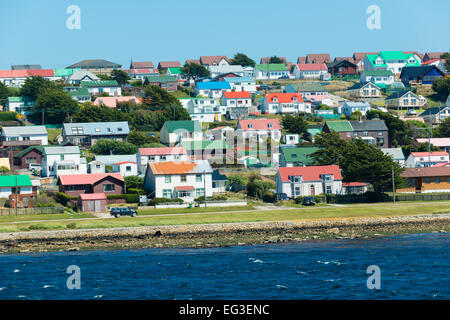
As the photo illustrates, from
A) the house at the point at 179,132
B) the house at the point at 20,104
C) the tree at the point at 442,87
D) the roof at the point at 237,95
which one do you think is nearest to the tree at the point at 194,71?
the roof at the point at 237,95

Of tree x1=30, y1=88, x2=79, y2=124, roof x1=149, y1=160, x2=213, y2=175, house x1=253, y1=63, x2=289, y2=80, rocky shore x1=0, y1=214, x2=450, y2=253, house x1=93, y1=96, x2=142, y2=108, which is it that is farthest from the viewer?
house x1=253, y1=63, x2=289, y2=80

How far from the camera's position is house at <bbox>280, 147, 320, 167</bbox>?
87.8 m

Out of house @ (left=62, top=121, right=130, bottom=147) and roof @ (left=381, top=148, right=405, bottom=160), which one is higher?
house @ (left=62, top=121, right=130, bottom=147)

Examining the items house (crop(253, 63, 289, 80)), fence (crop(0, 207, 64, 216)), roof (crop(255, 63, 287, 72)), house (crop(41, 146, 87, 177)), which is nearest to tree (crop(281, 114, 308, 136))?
house (crop(41, 146, 87, 177))

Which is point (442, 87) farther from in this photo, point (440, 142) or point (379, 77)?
point (440, 142)

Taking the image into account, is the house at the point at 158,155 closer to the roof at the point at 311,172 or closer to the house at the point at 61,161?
the house at the point at 61,161

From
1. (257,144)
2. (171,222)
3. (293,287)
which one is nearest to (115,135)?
(257,144)

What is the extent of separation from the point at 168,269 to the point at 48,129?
6303 cm

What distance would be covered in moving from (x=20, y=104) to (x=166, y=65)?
172 feet

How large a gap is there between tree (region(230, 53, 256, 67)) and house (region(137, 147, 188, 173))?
78.5 m

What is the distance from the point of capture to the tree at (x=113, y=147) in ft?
307

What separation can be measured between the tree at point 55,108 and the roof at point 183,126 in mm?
16421

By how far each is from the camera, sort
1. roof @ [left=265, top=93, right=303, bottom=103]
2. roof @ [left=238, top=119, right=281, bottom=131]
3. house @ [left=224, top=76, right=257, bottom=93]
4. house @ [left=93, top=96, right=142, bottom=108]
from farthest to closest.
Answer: house @ [left=224, top=76, right=257, bottom=93] < roof @ [left=265, top=93, right=303, bottom=103] < house @ [left=93, top=96, right=142, bottom=108] < roof @ [left=238, top=119, right=281, bottom=131]

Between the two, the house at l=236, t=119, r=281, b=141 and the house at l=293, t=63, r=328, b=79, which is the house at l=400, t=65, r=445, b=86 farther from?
the house at l=236, t=119, r=281, b=141
